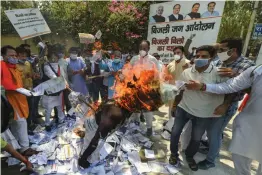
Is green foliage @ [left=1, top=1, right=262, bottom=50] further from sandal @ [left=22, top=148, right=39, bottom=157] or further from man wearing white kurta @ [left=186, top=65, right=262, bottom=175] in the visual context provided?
man wearing white kurta @ [left=186, top=65, right=262, bottom=175]

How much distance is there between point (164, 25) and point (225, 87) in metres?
5.01

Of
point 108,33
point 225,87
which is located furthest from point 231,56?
point 108,33

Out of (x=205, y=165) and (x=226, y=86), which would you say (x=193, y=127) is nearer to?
(x=205, y=165)

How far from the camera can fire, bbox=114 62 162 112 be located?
2.80 meters

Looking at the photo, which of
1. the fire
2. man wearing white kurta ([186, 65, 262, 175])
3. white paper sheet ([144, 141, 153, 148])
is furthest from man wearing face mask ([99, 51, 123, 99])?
man wearing white kurta ([186, 65, 262, 175])

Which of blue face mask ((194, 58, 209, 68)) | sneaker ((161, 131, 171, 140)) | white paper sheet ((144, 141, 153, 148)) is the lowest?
sneaker ((161, 131, 171, 140))

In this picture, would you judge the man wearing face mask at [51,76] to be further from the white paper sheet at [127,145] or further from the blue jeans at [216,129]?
the blue jeans at [216,129]

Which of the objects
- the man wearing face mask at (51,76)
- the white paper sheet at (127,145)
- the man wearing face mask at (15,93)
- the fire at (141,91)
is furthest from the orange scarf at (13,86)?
the white paper sheet at (127,145)

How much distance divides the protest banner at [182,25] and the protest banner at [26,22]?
398 centimetres

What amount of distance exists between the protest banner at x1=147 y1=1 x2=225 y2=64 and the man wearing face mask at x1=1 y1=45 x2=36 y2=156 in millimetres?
4995

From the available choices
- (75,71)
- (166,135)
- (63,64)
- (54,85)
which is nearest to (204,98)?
(166,135)

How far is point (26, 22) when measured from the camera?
15.4ft

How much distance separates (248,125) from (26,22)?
455 cm

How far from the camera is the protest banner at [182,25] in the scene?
6164 mm
